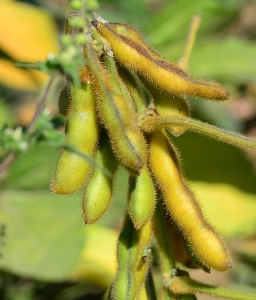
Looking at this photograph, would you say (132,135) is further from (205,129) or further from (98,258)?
(98,258)

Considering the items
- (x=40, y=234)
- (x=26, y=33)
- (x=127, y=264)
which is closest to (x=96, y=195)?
(x=127, y=264)

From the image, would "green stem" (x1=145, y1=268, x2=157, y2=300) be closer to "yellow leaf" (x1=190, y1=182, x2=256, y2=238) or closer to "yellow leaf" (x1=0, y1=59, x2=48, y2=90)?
"yellow leaf" (x1=190, y1=182, x2=256, y2=238)

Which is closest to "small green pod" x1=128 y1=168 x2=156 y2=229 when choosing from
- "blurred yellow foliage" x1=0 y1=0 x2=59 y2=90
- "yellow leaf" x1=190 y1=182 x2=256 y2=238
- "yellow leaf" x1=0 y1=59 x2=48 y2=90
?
"yellow leaf" x1=190 y1=182 x2=256 y2=238

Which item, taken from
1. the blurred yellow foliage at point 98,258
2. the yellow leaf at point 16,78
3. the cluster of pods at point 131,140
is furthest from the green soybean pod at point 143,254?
the yellow leaf at point 16,78

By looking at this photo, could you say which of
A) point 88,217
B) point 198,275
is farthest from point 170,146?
point 198,275

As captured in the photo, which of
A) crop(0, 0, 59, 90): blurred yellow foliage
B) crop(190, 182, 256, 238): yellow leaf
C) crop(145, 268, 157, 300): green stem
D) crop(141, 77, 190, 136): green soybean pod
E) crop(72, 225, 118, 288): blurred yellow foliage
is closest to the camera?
crop(141, 77, 190, 136): green soybean pod

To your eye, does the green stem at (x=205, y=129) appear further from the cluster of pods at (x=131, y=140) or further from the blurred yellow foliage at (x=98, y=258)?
the blurred yellow foliage at (x=98, y=258)

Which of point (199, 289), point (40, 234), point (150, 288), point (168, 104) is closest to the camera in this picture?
point (168, 104)

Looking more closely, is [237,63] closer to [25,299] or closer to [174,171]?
[25,299]
